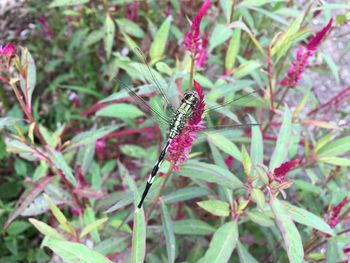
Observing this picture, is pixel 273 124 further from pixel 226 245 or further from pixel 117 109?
pixel 226 245

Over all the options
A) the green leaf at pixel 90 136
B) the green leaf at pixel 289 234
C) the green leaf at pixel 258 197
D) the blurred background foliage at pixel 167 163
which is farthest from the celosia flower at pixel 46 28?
the green leaf at pixel 289 234

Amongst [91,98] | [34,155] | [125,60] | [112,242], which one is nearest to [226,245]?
[112,242]

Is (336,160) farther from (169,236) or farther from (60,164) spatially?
(60,164)

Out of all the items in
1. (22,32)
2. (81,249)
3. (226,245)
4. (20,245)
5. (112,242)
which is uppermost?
(22,32)

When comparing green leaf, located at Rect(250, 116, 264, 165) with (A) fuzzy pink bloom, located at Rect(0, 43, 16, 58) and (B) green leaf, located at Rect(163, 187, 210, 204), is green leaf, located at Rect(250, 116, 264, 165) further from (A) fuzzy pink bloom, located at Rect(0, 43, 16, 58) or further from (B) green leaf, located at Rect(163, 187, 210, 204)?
(A) fuzzy pink bloom, located at Rect(0, 43, 16, 58)

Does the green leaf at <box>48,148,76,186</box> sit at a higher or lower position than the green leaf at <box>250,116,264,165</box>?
lower

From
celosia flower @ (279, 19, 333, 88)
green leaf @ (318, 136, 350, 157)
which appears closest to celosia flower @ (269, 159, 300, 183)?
celosia flower @ (279, 19, 333, 88)

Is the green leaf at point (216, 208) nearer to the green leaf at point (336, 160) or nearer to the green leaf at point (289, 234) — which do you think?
the green leaf at point (289, 234)

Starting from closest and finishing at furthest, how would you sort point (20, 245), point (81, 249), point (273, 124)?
point (81, 249) → point (273, 124) → point (20, 245)

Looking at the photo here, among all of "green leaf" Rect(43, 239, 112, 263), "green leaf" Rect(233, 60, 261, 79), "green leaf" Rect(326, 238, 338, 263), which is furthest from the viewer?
"green leaf" Rect(233, 60, 261, 79)
